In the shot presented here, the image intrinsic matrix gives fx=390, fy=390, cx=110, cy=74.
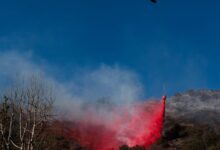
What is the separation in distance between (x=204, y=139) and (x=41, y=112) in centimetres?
12792

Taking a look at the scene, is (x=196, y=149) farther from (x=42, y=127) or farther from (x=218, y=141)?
(x=42, y=127)

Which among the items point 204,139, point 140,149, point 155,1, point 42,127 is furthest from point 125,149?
point 155,1

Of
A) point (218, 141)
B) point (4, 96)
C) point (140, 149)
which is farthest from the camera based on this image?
point (140, 149)

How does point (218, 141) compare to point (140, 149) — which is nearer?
point (218, 141)

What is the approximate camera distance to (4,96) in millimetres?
59469

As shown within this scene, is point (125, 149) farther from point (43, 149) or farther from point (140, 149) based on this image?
point (43, 149)

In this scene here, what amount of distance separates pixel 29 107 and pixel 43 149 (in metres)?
14.3

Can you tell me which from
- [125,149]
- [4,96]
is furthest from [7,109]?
[125,149]

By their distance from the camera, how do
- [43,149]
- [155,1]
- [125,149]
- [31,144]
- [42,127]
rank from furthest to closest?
[125,149] → [43,149] → [42,127] → [31,144] → [155,1]

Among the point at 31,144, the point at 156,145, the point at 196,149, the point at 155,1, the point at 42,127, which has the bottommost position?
the point at 31,144

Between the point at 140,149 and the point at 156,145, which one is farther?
the point at 156,145

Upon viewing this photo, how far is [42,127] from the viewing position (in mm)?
52250

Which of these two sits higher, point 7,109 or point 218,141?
point 218,141

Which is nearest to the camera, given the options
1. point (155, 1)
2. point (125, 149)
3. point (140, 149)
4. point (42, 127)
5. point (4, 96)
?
point (155, 1)
